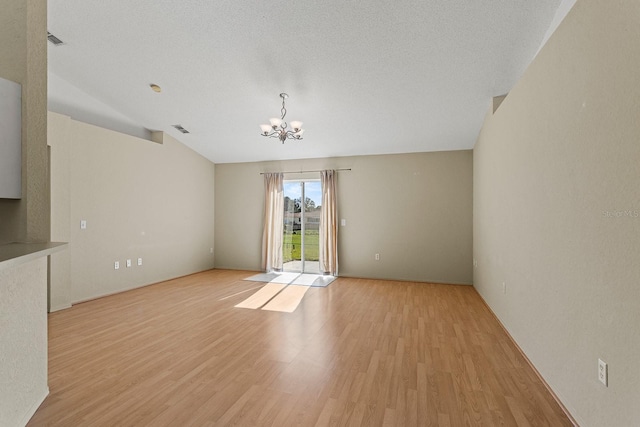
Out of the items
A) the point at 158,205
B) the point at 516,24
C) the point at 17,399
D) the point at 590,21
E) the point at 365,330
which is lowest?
the point at 365,330

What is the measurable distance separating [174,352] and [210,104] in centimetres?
361

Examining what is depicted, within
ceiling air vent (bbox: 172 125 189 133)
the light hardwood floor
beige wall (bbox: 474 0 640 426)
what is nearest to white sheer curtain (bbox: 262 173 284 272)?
ceiling air vent (bbox: 172 125 189 133)

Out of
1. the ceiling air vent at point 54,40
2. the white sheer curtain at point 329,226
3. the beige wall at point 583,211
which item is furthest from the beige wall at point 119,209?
the beige wall at point 583,211

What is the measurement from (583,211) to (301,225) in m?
5.51

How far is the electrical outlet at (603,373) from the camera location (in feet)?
5.05

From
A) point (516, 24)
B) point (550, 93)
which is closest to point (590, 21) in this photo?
point (550, 93)

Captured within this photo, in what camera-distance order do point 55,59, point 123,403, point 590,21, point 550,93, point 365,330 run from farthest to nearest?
point 55,59 → point 365,330 → point 550,93 → point 123,403 → point 590,21

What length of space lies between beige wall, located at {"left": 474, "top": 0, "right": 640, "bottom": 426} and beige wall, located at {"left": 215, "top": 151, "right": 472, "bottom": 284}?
2855 millimetres

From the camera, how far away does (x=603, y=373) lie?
156 centimetres

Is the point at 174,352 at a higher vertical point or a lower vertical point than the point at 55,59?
lower

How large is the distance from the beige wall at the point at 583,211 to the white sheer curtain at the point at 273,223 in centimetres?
484

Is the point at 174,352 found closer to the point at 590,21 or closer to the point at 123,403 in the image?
the point at 123,403

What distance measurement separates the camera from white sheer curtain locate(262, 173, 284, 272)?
689 cm

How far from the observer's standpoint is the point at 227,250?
24.2 feet
